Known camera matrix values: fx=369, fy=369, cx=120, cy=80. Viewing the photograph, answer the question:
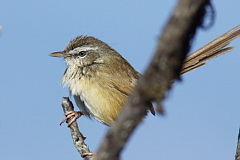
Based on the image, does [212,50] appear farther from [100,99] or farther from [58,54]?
[58,54]

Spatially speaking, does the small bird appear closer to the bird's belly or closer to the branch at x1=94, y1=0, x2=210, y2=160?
the bird's belly

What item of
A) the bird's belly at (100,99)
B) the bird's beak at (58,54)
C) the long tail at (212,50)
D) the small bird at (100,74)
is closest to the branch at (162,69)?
the long tail at (212,50)

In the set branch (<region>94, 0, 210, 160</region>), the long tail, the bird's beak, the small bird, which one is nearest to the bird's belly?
the small bird

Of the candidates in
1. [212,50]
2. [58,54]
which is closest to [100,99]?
[58,54]

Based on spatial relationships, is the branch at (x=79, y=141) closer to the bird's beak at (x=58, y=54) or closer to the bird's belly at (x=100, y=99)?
the bird's belly at (x=100, y=99)

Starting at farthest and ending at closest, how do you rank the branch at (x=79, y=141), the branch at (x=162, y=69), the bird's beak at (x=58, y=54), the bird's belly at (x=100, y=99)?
the bird's beak at (x=58, y=54) → the bird's belly at (x=100, y=99) → the branch at (x=79, y=141) → the branch at (x=162, y=69)

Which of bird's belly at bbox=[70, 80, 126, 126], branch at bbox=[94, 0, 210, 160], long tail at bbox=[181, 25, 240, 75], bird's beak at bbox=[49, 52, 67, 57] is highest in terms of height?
bird's beak at bbox=[49, 52, 67, 57]

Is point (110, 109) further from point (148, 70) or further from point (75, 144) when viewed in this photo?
point (148, 70)
